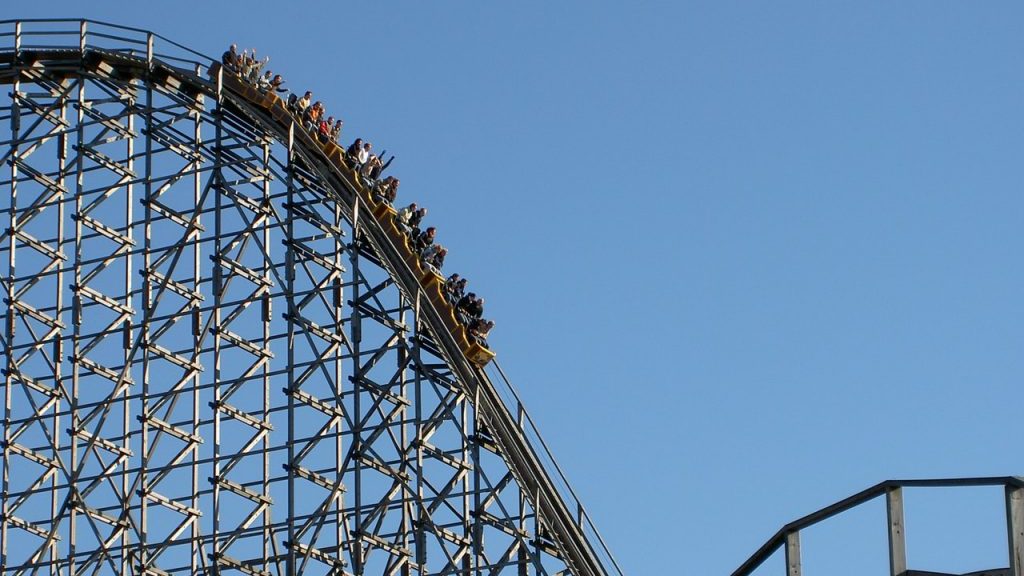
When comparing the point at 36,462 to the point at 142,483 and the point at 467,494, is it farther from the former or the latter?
the point at 467,494

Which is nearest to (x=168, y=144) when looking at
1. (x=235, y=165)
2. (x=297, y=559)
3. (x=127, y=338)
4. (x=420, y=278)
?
(x=235, y=165)

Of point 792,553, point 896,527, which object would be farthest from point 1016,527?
point 792,553

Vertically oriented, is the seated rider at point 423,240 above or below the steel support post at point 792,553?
above

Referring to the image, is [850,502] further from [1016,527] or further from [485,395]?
[485,395]

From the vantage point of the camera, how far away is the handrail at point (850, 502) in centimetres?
1001

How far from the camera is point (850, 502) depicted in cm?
1067

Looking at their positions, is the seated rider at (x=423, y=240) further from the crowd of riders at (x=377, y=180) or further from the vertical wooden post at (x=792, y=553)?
the vertical wooden post at (x=792, y=553)

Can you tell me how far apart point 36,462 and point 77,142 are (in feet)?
12.2

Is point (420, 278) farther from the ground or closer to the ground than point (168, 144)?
closer to the ground

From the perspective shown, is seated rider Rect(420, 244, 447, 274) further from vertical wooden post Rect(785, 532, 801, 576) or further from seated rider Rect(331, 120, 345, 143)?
vertical wooden post Rect(785, 532, 801, 576)

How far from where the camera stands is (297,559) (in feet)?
68.5

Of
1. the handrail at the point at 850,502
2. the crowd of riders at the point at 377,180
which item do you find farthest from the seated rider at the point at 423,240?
the handrail at the point at 850,502

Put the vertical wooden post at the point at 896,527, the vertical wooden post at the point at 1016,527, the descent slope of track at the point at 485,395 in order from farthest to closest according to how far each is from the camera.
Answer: the descent slope of track at the point at 485,395 → the vertical wooden post at the point at 896,527 → the vertical wooden post at the point at 1016,527

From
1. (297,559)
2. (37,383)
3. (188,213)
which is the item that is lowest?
Answer: (297,559)
